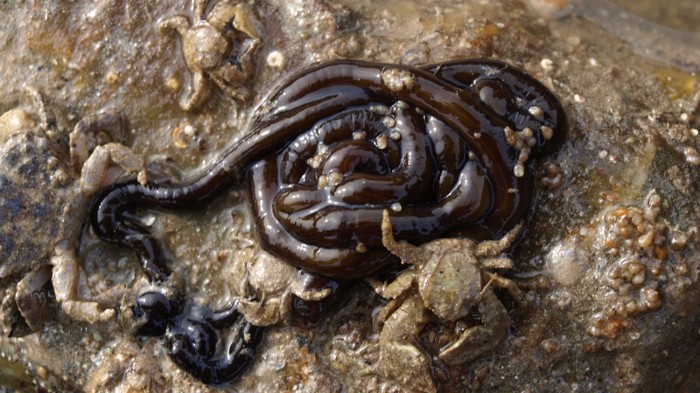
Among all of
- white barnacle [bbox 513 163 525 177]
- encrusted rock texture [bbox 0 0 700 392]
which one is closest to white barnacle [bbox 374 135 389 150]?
encrusted rock texture [bbox 0 0 700 392]

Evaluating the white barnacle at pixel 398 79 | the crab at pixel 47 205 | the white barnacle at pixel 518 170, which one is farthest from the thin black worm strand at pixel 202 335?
the white barnacle at pixel 518 170

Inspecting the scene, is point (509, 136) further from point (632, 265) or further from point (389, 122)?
point (632, 265)

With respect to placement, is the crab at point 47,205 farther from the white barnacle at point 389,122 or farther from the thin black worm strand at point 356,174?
the white barnacle at point 389,122

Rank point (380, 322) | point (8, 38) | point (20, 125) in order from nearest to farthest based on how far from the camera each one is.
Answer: point (380, 322)
point (20, 125)
point (8, 38)

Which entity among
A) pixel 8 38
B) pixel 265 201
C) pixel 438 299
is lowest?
pixel 438 299

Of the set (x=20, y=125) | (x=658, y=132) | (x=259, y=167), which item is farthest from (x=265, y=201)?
(x=658, y=132)

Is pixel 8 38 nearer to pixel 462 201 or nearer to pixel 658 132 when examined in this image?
pixel 462 201

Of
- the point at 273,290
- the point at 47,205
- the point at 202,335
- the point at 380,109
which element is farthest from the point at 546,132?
the point at 47,205
